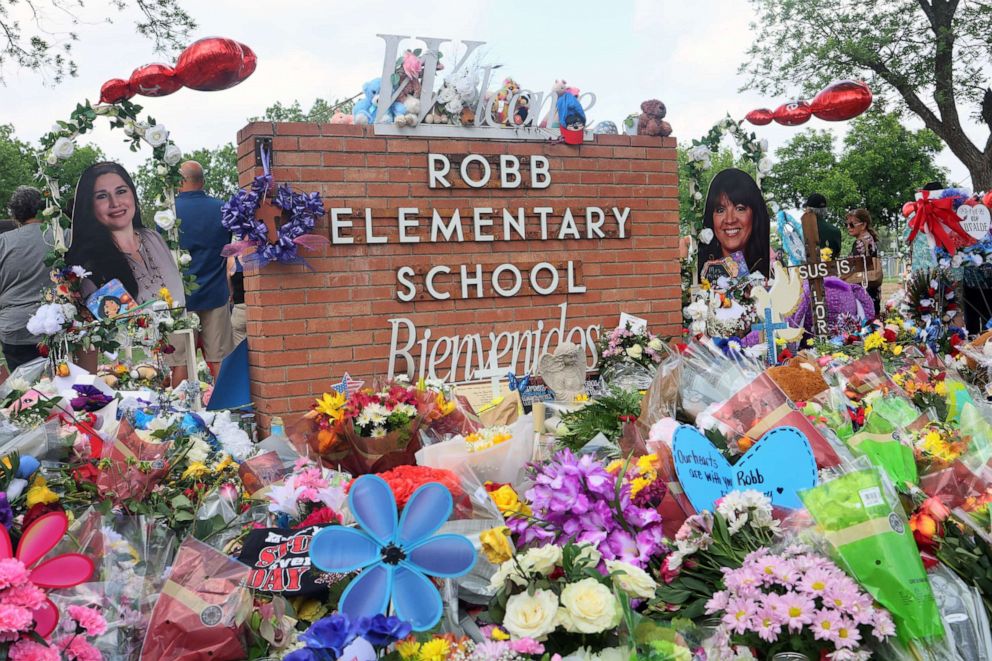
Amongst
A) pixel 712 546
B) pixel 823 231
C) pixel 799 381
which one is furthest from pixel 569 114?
pixel 823 231

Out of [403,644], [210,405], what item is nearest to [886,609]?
[403,644]

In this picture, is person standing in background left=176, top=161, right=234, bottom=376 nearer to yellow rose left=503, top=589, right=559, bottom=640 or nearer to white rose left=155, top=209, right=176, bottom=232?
white rose left=155, top=209, right=176, bottom=232

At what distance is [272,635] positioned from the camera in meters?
1.71

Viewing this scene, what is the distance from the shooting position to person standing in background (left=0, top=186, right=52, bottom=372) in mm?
5332

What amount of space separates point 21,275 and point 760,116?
5794 mm

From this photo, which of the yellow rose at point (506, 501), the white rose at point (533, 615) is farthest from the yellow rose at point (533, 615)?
the yellow rose at point (506, 501)

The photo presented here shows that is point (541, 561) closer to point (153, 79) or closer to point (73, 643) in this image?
point (73, 643)

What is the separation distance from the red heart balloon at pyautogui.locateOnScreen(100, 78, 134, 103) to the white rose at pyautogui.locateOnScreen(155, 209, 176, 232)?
68cm

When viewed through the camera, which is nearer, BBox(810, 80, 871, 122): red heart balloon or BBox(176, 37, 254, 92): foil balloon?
BBox(176, 37, 254, 92): foil balloon

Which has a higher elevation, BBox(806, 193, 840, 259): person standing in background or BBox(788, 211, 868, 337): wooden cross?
BBox(806, 193, 840, 259): person standing in background

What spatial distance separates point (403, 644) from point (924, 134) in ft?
86.3

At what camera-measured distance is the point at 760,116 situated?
717 centimetres

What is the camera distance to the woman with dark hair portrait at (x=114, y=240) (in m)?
Result: 4.73

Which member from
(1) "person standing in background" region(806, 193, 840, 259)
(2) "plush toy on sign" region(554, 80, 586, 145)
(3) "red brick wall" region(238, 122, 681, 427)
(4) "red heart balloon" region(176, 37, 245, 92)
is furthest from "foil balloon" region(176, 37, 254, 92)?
(1) "person standing in background" region(806, 193, 840, 259)
